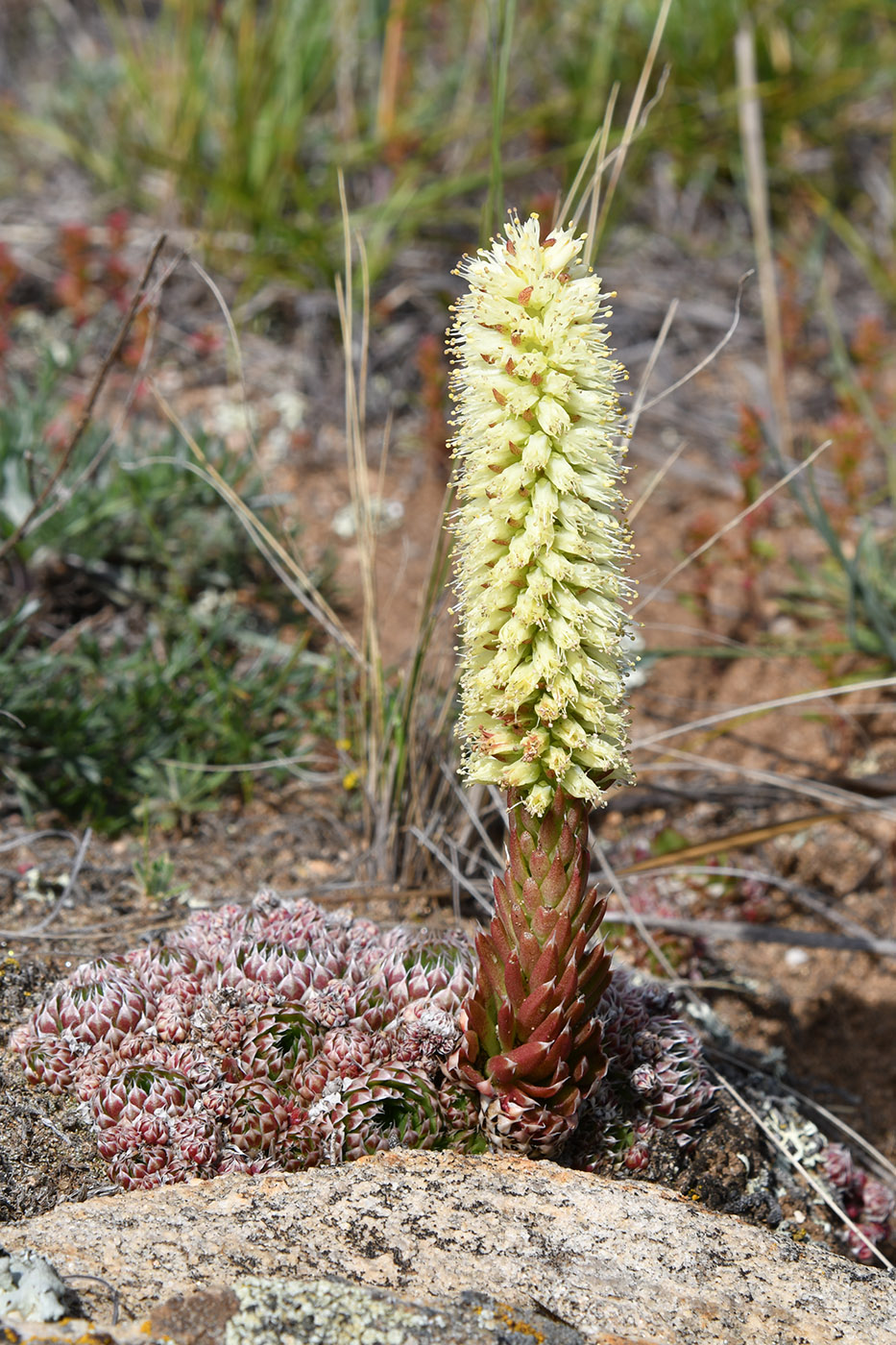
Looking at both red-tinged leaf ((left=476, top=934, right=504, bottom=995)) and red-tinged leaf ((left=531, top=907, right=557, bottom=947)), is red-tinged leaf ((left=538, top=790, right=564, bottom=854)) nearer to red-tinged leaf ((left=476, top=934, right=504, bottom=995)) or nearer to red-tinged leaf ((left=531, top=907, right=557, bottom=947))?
red-tinged leaf ((left=531, top=907, right=557, bottom=947))

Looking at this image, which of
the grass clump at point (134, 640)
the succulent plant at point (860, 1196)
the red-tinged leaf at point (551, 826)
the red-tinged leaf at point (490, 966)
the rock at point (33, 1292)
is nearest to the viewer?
the rock at point (33, 1292)

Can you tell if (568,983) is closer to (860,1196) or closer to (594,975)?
(594,975)

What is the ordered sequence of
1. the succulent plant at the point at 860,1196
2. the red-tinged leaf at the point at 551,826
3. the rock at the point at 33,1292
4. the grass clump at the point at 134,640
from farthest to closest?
1. the grass clump at the point at 134,640
2. the succulent plant at the point at 860,1196
3. the red-tinged leaf at the point at 551,826
4. the rock at the point at 33,1292

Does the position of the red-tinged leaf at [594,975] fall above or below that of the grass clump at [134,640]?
below

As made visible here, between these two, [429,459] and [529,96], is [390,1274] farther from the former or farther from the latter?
[529,96]

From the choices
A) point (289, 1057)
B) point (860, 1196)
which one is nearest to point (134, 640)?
point (289, 1057)

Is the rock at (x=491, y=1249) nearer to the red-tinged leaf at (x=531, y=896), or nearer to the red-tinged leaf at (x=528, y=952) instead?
the red-tinged leaf at (x=528, y=952)

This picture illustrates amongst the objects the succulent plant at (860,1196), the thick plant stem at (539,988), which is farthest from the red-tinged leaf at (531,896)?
the succulent plant at (860,1196)

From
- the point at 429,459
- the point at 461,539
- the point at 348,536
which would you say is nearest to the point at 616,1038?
the point at 461,539
